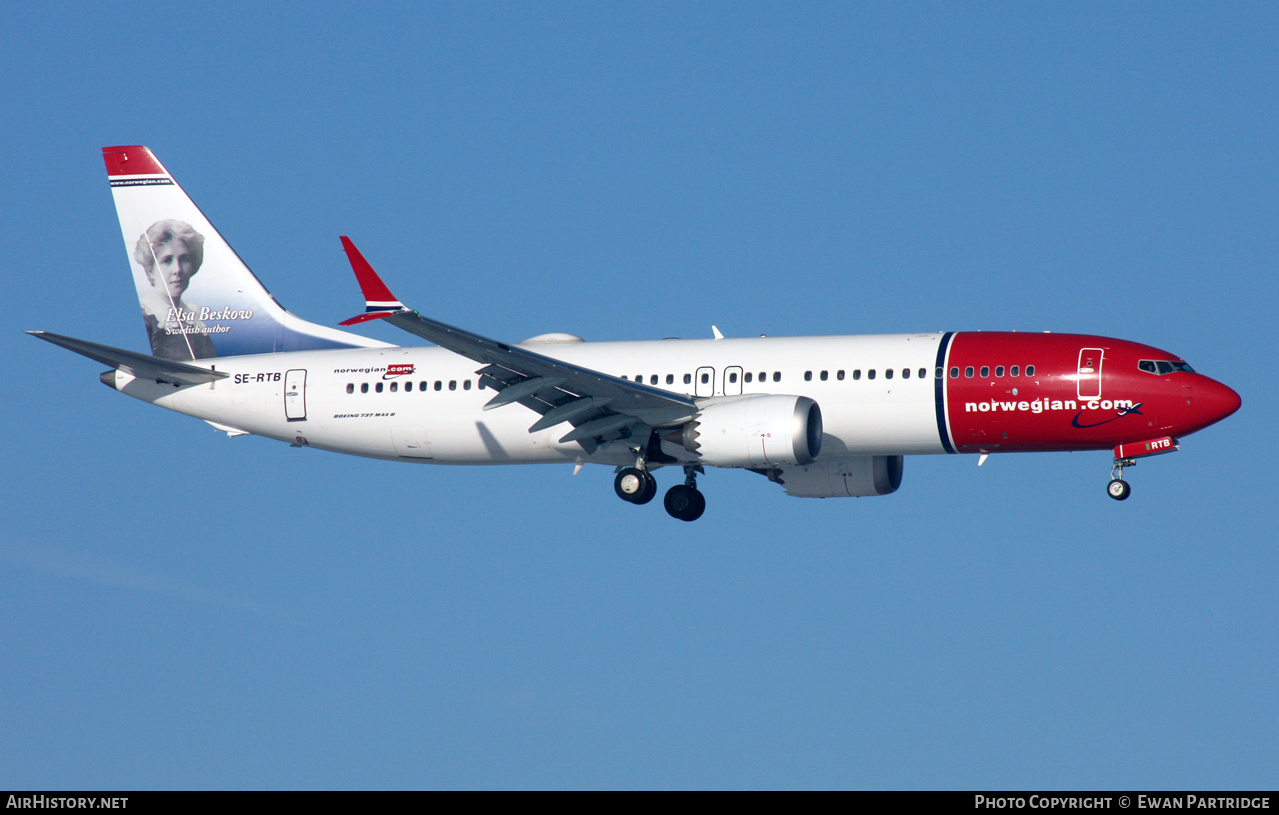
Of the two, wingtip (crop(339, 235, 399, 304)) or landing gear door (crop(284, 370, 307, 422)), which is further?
landing gear door (crop(284, 370, 307, 422))

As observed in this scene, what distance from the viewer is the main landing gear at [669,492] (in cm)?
4581

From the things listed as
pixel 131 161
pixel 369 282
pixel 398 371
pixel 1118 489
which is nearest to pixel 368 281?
pixel 369 282

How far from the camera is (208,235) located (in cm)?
5231

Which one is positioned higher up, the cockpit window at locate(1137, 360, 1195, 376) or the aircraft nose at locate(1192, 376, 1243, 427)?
the cockpit window at locate(1137, 360, 1195, 376)

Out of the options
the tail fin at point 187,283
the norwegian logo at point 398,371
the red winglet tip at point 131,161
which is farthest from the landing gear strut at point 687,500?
the red winglet tip at point 131,161

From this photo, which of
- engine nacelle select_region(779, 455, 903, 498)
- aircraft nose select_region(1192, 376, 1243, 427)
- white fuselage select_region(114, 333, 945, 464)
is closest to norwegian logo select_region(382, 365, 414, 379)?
white fuselage select_region(114, 333, 945, 464)

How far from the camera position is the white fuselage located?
43531 millimetres

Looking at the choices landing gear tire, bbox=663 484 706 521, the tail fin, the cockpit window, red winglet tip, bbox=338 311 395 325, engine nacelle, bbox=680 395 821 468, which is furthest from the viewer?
the tail fin

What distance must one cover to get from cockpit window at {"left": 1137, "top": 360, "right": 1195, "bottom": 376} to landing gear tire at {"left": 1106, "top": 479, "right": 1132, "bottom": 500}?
9.82 ft

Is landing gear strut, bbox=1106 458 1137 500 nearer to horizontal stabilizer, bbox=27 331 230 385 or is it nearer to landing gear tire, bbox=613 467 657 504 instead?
landing gear tire, bbox=613 467 657 504

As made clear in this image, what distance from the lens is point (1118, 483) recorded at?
4297 centimetres

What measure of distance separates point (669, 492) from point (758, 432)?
5.86m
